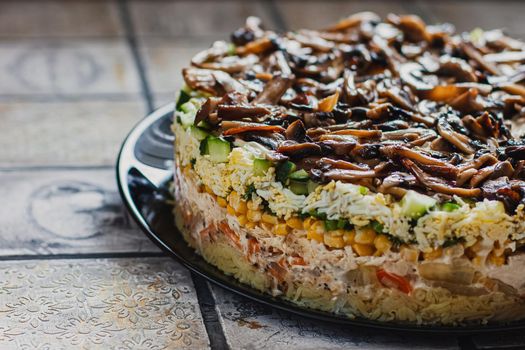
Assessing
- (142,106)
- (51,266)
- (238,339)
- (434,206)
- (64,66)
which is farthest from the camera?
(64,66)

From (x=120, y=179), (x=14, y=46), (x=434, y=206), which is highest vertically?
(x=434, y=206)

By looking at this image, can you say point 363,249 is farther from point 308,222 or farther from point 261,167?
point 261,167

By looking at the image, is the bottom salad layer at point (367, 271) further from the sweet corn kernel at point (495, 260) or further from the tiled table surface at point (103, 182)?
the tiled table surface at point (103, 182)

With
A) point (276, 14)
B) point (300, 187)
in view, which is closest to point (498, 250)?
point (300, 187)

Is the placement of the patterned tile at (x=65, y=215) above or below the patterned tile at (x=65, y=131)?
above

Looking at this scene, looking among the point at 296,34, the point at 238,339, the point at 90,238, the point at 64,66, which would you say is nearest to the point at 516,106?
the point at 296,34

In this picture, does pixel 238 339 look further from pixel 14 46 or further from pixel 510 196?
pixel 14 46

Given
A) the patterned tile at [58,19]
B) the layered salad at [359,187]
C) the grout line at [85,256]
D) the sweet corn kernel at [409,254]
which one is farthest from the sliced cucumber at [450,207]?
the patterned tile at [58,19]
